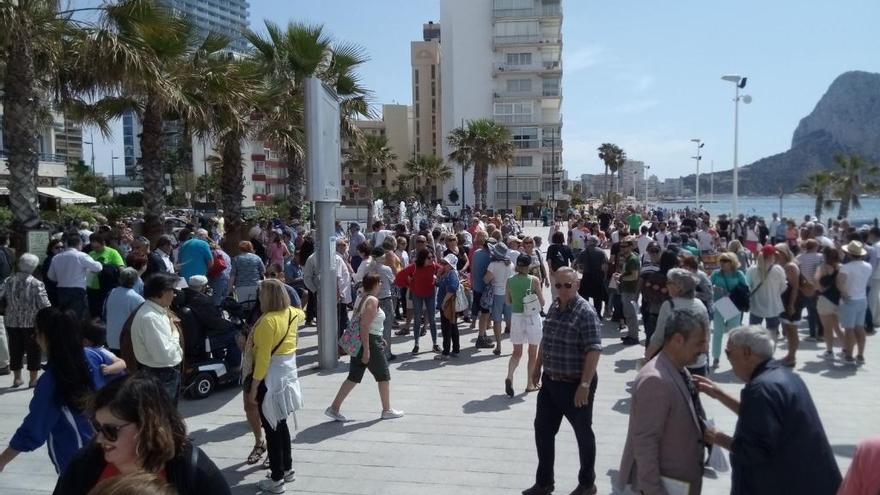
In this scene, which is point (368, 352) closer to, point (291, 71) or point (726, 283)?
point (726, 283)

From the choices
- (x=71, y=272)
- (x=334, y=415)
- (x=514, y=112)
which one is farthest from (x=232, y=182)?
(x=514, y=112)

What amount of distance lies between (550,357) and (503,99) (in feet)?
180

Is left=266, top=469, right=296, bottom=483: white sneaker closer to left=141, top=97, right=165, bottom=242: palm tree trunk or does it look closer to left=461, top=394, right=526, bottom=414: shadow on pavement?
left=461, top=394, right=526, bottom=414: shadow on pavement

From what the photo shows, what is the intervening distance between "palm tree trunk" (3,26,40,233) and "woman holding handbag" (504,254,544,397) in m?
9.05

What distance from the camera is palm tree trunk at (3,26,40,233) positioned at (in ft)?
36.0

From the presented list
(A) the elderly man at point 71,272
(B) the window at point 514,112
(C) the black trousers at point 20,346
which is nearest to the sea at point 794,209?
(B) the window at point 514,112

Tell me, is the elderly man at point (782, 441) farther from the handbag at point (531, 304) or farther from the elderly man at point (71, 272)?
the elderly man at point (71, 272)

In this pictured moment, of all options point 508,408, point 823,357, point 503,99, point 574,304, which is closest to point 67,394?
point 574,304

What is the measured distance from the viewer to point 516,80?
57375 mm

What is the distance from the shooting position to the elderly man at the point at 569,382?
4555 millimetres

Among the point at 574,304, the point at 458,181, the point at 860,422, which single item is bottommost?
the point at 860,422

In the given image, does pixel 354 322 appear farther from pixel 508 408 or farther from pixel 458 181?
pixel 458 181

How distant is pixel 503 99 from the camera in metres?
57.5

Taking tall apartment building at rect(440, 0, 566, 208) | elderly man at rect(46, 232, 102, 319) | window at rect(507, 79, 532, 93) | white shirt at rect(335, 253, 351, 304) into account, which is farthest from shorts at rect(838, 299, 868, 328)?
window at rect(507, 79, 532, 93)
